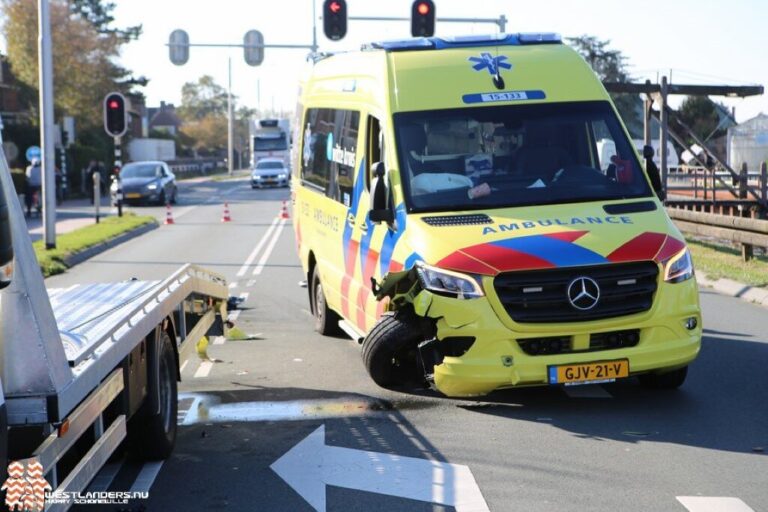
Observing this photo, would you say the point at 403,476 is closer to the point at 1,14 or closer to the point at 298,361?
the point at 298,361

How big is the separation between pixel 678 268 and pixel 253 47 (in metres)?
33.9

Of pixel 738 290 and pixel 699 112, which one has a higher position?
pixel 699 112

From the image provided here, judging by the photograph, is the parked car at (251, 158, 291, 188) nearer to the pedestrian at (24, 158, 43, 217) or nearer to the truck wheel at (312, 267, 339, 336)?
the pedestrian at (24, 158, 43, 217)

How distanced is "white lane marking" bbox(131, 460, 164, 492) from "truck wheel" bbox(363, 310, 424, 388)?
208cm

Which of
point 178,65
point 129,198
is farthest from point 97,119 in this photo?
point 178,65

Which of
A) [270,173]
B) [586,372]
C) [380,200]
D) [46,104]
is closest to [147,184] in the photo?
[270,173]

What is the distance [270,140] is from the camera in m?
64.1

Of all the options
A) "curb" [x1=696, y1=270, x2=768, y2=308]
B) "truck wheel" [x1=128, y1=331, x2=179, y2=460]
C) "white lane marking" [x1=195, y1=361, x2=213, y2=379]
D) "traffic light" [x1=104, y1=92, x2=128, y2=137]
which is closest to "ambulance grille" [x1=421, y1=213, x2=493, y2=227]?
"truck wheel" [x1=128, y1=331, x2=179, y2=460]

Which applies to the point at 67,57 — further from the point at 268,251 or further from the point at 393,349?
the point at 393,349

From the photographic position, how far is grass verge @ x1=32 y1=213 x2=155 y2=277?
21.6 m

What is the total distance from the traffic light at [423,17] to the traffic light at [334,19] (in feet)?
5.78

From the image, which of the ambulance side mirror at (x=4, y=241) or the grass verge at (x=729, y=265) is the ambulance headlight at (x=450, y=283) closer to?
the ambulance side mirror at (x=4, y=241)

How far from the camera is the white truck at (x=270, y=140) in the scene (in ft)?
209

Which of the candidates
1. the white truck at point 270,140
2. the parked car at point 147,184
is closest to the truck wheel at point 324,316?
the parked car at point 147,184
